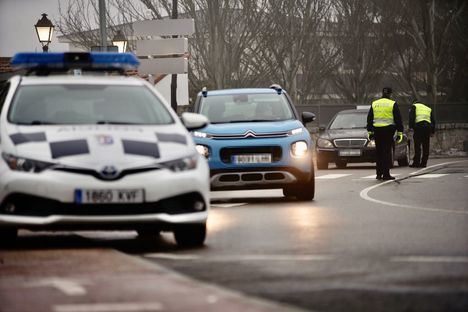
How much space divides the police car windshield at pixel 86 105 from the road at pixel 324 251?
1.12 meters

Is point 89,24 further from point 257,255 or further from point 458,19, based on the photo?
point 257,255

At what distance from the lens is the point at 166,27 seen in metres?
30.3

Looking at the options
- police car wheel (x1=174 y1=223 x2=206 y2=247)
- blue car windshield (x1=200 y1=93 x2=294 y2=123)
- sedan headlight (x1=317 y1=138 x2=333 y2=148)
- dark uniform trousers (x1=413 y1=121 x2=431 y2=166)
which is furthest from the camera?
dark uniform trousers (x1=413 y1=121 x2=431 y2=166)

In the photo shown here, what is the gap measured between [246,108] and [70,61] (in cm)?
706

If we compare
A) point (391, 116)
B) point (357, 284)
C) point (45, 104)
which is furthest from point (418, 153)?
point (357, 284)

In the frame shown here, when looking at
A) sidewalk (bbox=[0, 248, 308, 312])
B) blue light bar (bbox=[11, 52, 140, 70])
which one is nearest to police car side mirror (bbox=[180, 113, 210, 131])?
blue light bar (bbox=[11, 52, 140, 70])

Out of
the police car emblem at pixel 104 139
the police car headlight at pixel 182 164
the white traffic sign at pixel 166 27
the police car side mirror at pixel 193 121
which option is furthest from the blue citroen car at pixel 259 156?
the white traffic sign at pixel 166 27

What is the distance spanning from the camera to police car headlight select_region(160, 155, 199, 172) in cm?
1227

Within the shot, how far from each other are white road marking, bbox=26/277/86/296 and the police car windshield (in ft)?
11.0

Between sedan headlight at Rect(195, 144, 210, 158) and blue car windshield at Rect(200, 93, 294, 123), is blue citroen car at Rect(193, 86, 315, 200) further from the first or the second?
blue car windshield at Rect(200, 93, 294, 123)

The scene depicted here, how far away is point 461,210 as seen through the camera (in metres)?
17.3

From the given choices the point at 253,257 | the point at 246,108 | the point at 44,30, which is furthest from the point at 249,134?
the point at 44,30

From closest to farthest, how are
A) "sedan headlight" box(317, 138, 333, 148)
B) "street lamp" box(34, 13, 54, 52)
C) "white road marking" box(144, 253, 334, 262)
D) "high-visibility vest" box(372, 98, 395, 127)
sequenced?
"white road marking" box(144, 253, 334, 262), "high-visibility vest" box(372, 98, 395, 127), "sedan headlight" box(317, 138, 333, 148), "street lamp" box(34, 13, 54, 52)

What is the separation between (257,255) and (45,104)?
2752mm
